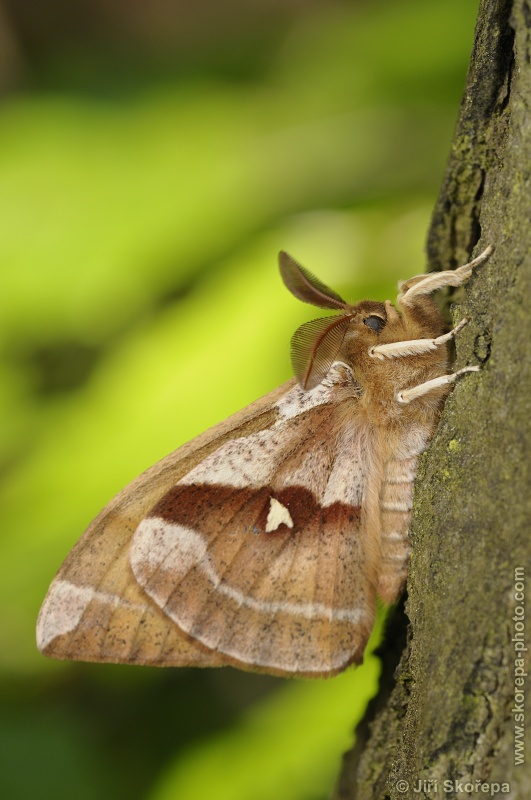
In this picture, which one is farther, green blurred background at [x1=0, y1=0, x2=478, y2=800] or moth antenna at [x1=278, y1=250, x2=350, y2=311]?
green blurred background at [x1=0, y1=0, x2=478, y2=800]

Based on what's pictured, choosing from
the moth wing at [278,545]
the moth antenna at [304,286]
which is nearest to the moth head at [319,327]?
the moth antenna at [304,286]

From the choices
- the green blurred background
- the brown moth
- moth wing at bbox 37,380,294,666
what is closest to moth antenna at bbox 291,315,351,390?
the brown moth

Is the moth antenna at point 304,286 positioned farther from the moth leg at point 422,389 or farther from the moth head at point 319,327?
the moth leg at point 422,389

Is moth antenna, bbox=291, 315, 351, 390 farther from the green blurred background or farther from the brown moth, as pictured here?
the green blurred background

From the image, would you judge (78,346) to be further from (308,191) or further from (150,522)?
(150,522)

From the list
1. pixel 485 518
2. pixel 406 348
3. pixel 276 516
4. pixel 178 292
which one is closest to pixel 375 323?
pixel 406 348

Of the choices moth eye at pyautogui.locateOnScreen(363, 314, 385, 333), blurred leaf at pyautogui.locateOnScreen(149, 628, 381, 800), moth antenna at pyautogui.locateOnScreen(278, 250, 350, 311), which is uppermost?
moth antenna at pyautogui.locateOnScreen(278, 250, 350, 311)

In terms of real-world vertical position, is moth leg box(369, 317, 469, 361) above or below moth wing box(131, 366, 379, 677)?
above

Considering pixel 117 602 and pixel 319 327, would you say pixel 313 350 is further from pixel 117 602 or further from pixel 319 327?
pixel 117 602
